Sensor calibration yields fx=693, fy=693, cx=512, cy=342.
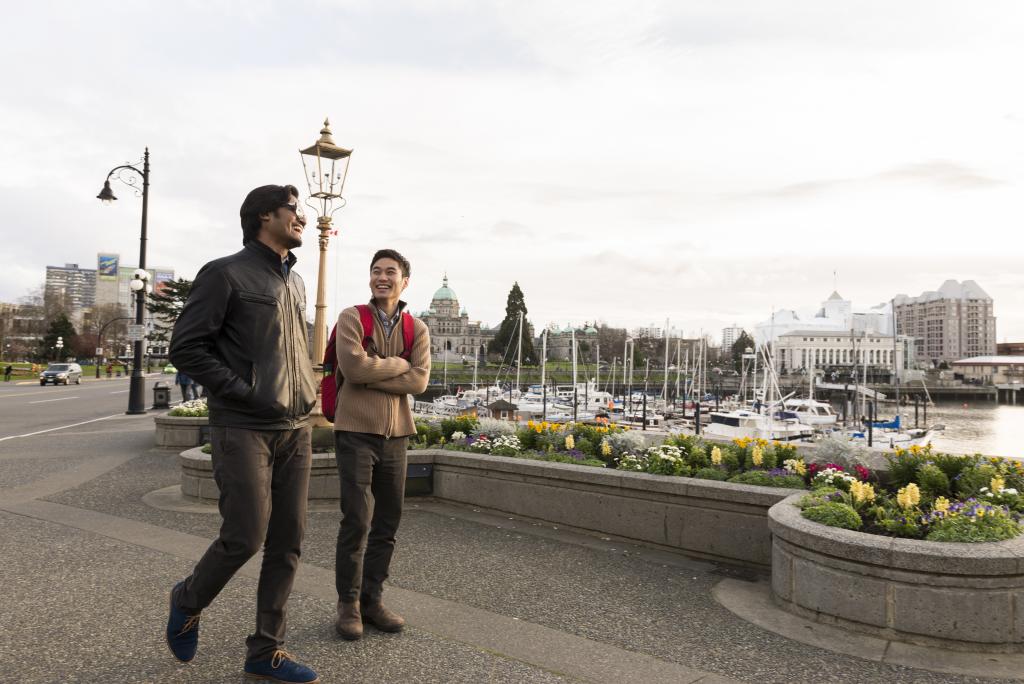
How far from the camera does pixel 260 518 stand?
10.6ft

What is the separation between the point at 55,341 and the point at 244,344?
327ft

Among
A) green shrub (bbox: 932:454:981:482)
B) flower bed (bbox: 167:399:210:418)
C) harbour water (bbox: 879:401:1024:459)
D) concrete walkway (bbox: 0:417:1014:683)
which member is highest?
green shrub (bbox: 932:454:981:482)

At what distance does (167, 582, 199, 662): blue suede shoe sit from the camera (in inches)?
129

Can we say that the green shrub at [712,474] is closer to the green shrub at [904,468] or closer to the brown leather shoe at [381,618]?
the green shrub at [904,468]

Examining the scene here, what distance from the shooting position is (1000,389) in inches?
4594

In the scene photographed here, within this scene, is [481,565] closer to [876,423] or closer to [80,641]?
[80,641]

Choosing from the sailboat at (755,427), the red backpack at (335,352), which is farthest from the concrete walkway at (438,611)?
the sailboat at (755,427)

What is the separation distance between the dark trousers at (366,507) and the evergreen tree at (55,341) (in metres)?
94.0

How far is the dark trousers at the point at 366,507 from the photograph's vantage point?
3.95 metres

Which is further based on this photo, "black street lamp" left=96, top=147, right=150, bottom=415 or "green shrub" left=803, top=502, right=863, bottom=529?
"black street lamp" left=96, top=147, right=150, bottom=415

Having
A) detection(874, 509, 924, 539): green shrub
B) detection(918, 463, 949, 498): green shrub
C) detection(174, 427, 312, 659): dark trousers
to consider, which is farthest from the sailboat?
detection(174, 427, 312, 659): dark trousers

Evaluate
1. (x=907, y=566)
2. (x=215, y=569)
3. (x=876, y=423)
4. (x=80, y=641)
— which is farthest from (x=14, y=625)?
(x=876, y=423)

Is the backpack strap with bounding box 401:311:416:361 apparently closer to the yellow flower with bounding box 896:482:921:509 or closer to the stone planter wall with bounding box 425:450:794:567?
the stone planter wall with bounding box 425:450:794:567

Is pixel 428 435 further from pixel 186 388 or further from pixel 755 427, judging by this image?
pixel 755 427
